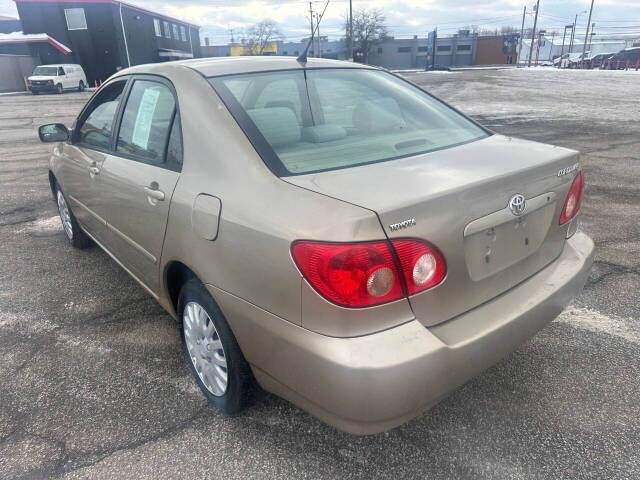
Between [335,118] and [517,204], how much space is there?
1.14 meters

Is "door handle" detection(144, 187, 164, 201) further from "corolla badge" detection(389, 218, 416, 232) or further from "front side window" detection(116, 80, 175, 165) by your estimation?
"corolla badge" detection(389, 218, 416, 232)

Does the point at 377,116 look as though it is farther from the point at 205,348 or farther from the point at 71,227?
the point at 71,227

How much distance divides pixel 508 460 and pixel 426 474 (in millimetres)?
356

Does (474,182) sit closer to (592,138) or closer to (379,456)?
(379,456)

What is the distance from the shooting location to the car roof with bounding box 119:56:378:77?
8.12 ft

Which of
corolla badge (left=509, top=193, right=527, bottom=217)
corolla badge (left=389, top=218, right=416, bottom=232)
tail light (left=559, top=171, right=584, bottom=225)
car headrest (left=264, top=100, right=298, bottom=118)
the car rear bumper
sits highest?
car headrest (left=264, top=100, right=298, bottom=118)

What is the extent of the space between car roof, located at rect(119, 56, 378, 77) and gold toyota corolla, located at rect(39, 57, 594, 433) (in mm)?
18

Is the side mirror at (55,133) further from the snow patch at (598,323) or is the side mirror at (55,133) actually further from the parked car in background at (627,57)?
the parked car in background at (627,57)

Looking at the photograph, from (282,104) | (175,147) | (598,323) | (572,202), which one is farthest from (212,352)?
(598,323)

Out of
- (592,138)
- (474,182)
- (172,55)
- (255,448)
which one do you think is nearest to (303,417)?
(255,448)

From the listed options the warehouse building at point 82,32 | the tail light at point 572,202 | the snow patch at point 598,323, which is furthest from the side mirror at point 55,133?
the warehouse building at point 82,32

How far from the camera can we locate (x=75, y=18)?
3862 cm

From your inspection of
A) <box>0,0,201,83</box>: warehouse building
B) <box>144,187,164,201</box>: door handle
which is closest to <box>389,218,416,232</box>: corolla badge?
<box>144,187,164,201</box>: door handle

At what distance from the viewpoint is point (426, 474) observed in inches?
77.5
